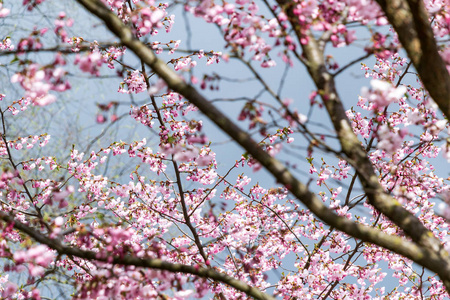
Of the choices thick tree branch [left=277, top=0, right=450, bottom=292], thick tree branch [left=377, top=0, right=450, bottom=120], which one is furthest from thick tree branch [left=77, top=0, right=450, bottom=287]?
thick tree branch [left=377, top=0, right=450, bottom=120]

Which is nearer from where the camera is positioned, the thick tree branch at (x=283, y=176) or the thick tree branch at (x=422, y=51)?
the thick tree branch at (x=283, y=176)

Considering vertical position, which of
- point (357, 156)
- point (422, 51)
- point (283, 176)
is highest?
point (422, 51)

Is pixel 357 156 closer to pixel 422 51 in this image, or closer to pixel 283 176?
pixel 283 176

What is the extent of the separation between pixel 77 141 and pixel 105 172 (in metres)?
0.90

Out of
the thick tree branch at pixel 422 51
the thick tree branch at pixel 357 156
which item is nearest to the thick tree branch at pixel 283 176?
the thick tree branch at pixel 357 156

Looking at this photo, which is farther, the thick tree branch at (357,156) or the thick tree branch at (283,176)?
the thick tree branch at (357,156)

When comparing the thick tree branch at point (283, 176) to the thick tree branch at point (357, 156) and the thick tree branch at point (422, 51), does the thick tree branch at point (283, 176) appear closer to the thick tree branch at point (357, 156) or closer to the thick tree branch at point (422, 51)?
the thick tree branch at point (357, 156)

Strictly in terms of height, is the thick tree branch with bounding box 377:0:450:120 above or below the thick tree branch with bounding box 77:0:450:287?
above

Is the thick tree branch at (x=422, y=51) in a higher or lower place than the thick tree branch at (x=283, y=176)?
higher

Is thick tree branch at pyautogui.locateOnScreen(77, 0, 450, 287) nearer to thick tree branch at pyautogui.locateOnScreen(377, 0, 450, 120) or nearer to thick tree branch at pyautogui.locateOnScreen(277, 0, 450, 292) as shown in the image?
thick tree branch at pyautogui.locateOnScreen(277, 0, 450, 292)

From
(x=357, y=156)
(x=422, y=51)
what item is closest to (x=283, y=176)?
(x=357, y=156)

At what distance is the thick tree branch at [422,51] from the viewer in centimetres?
257

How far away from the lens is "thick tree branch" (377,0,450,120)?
257cm

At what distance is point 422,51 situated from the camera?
8.48 feet
